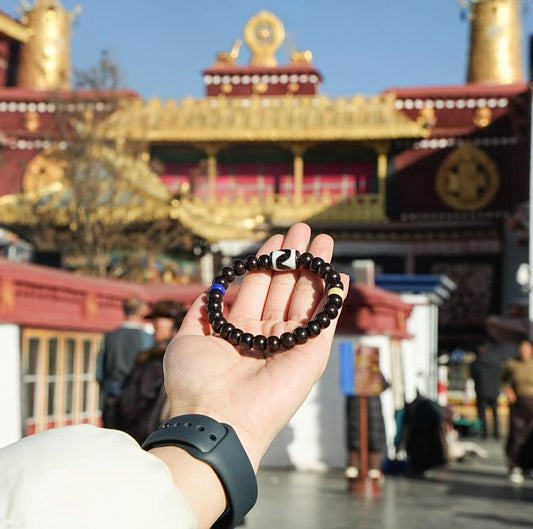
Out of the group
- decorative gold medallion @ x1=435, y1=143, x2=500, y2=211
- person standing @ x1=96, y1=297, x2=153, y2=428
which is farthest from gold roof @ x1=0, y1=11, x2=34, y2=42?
person standing @ x1=96, y1=297, x2=153, y2=428

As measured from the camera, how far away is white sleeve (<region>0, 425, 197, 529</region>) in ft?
4.52

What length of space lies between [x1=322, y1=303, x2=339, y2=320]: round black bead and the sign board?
1044 cm

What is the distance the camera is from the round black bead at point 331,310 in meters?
2.25

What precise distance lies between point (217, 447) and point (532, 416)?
1227 cm

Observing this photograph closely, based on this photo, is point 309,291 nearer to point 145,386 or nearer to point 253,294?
point 253,294

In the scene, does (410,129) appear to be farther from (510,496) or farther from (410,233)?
(510,496)

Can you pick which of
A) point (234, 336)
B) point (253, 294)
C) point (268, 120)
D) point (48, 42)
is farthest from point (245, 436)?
point (48, 42)

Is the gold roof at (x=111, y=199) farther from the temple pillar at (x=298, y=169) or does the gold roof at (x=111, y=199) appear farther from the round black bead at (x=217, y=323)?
the round black bead at (x=217, y=323)

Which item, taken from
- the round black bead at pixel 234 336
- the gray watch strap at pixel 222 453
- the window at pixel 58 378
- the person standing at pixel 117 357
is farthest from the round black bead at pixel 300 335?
the window at pixel 58 378

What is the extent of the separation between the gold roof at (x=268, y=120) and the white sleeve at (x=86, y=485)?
32088 millimetres

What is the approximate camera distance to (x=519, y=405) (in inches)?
539

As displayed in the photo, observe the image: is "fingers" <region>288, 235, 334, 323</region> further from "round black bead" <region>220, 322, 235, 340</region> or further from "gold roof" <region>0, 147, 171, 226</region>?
"gold roof" <region>0, 147, 171, 226</region>

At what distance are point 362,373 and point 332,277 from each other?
10558 millimetres

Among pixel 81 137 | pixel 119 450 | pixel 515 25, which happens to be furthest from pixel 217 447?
pixel 515 25
